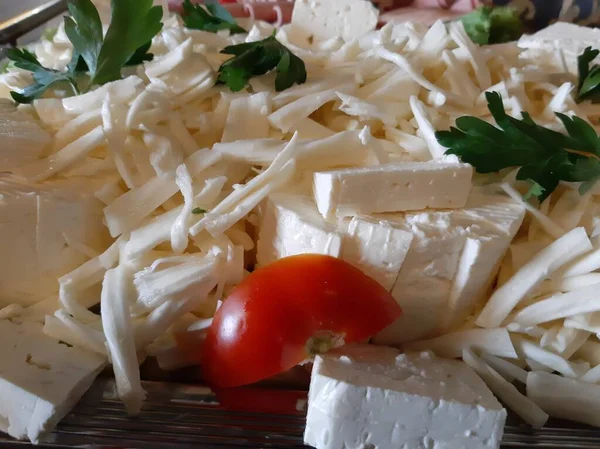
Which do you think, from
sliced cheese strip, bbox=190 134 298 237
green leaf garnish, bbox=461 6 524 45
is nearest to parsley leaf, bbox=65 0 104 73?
sliced cheese strip, bbox=190 134 298 237

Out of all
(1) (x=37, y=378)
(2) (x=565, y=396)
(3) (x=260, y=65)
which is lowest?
(2) (x=565, y=396)

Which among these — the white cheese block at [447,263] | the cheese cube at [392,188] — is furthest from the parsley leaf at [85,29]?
the white cheese block at [447,263]

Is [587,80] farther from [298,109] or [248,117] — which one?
[248,117]

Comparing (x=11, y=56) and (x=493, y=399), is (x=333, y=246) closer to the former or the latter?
(x=493, y=399)

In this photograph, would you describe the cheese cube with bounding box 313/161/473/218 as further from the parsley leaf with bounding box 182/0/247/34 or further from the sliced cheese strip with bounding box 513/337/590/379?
the parsley leaf with bounding box 182/0/247/34

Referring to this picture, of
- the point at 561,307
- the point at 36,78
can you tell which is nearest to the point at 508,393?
the point at 561,307

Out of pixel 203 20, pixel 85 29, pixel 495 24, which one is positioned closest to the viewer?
pixel 85 29
